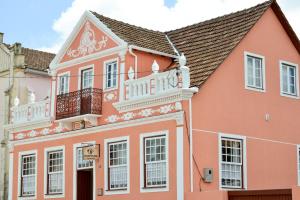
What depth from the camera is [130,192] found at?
2492 cm

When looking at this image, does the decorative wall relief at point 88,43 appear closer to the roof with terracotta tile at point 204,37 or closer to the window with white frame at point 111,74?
the roof with terracotta tile at point 204,37

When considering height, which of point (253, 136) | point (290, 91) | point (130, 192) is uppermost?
point (290, 91)

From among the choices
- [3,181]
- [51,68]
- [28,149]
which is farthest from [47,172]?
[3,181]

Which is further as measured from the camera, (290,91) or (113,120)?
(290,91)

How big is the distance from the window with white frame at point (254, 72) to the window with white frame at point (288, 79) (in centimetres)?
118

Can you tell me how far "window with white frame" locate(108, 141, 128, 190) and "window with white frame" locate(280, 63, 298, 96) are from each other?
686cm

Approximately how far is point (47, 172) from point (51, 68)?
4368 millimetres

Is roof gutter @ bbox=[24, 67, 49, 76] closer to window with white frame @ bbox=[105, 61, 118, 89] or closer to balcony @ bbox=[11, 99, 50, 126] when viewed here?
balcony @ bbox=[11, 99, 50, 126]

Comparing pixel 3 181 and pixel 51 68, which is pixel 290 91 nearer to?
pixel 51 68

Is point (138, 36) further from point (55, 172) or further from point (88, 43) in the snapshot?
point (55, 172)

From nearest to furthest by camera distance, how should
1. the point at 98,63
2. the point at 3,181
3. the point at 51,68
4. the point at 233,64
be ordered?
the point at 233,64
the point at 98,63
the point at 51,68
the point at 3,181

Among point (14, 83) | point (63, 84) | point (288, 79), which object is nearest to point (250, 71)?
point (288, 79)

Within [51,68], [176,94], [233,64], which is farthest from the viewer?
[51,68]

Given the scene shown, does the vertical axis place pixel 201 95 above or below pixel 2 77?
below
